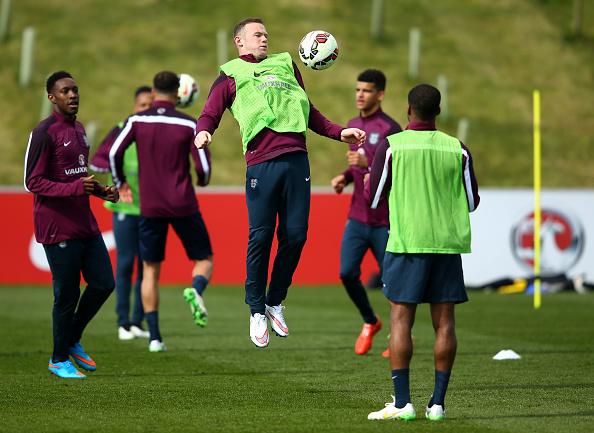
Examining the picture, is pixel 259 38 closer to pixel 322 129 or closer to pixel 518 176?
pixel 322 129

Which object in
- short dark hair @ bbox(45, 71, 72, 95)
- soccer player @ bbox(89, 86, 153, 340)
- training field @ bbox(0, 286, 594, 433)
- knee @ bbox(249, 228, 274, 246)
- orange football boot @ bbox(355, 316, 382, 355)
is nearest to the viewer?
training field @ bbox(0, 286, 594, 433)

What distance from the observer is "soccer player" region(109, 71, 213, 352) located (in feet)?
37.6

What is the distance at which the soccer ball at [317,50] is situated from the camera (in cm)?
913

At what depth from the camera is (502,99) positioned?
34.7 m

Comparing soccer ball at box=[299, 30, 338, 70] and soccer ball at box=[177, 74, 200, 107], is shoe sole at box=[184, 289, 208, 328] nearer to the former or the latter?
soccer ball at box=[177, 74, 200, 107]

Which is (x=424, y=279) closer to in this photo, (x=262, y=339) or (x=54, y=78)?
(x=262, y=339)

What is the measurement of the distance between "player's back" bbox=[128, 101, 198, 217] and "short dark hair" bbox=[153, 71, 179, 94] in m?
0.13

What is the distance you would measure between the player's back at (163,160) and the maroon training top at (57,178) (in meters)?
1.81

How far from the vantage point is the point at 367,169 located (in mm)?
11570

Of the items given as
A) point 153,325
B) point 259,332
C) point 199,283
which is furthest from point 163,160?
point 259,332

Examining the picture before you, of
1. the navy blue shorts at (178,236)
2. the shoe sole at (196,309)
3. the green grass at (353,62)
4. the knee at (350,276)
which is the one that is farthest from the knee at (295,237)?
the green grass at (353,62)

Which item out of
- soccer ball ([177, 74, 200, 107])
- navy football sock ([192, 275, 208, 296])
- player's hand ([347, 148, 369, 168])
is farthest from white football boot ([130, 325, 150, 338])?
player's hand ([347, 148, 369, 168])

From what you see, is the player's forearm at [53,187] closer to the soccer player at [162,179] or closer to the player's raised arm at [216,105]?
the player's raised arm at [216,105]

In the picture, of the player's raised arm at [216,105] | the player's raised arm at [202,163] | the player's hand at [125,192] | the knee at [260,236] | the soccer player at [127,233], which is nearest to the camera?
the player's raised arm at [216,105]
